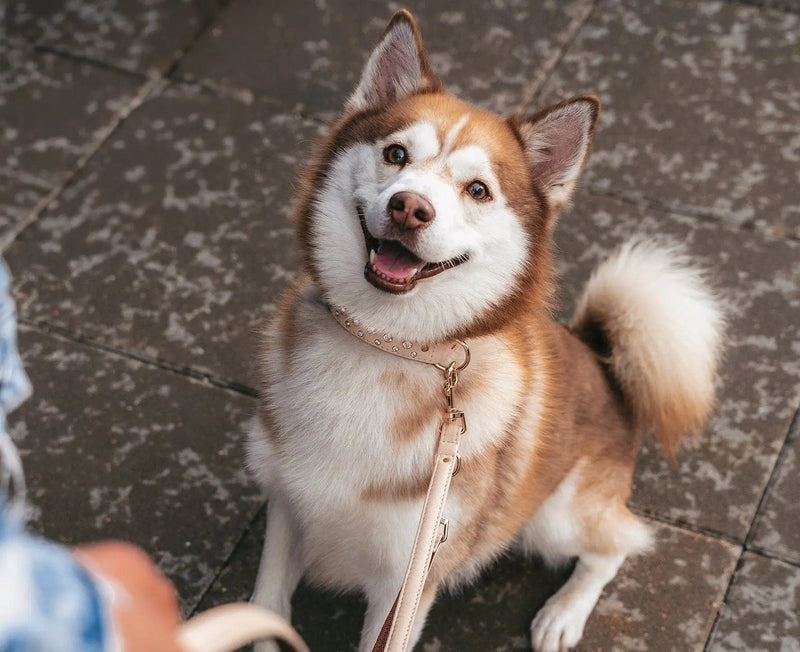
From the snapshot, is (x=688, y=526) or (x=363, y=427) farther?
(x=688, y=526)

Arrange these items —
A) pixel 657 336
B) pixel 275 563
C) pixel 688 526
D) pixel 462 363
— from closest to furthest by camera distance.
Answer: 1. pixel 462 363
2. pixel 275 563
3. pixel 657 336
4. pixel 688 526

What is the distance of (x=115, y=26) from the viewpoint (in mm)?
3955

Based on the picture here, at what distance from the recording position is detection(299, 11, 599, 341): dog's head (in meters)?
1.91

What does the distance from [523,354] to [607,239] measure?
1.22 m

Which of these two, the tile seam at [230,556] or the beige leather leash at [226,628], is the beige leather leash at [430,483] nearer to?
the beige leather leash at [226,628]

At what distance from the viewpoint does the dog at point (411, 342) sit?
1.96m

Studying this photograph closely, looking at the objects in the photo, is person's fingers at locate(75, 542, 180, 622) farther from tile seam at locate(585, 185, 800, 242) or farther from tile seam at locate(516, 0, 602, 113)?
tile seam at locate(516, 0, 602, 113)

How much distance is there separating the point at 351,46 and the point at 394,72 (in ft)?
5.79

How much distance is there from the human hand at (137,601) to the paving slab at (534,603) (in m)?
1.53

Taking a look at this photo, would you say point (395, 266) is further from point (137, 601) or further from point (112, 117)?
point (112, 117)

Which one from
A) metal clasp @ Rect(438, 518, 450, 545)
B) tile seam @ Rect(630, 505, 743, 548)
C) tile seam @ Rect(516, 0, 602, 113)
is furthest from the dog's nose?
tile seam @ Rect(516, 0, 602, 113)

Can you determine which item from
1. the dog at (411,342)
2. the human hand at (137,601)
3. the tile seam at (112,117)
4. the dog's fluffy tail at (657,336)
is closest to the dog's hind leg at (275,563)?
the dog at (411,342)

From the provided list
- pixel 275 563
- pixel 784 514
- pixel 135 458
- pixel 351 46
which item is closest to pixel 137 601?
pixel 275 563

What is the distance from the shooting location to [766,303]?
310cm
